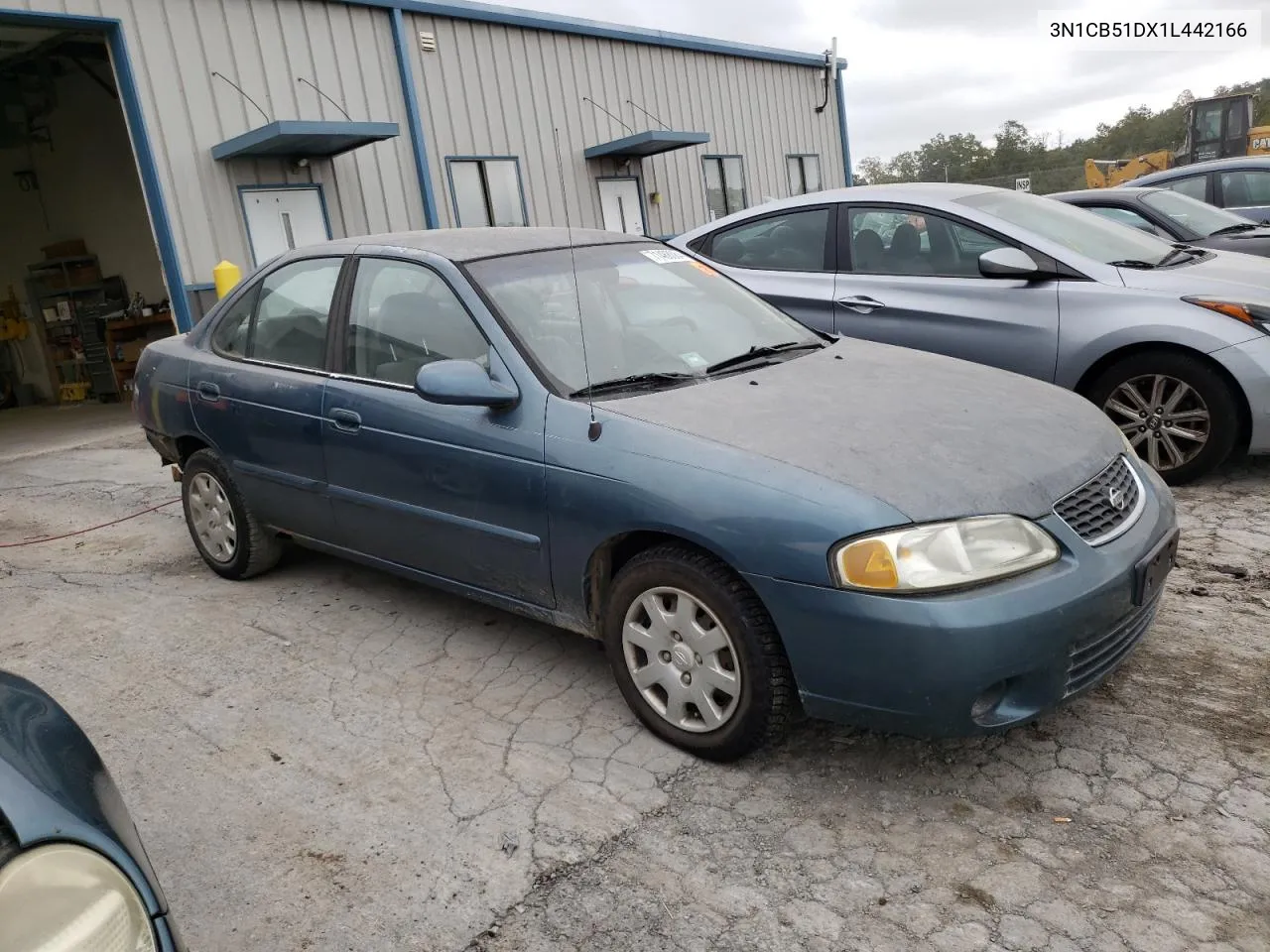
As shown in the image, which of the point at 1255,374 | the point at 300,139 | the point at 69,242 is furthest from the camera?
the point at 69,242

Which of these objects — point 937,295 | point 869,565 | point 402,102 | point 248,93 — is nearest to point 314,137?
point 248,93

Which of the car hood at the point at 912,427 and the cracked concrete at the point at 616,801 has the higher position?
the car hood at the point at 912,427

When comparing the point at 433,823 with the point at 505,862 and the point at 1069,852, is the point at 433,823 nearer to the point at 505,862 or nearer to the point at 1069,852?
the point at 505,862

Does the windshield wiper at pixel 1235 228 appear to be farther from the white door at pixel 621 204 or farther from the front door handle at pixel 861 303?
the white door at pixel 621 204

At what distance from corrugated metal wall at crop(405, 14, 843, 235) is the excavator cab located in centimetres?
964

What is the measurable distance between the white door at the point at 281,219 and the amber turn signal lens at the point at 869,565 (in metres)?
9.43

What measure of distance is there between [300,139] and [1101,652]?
9.72 m

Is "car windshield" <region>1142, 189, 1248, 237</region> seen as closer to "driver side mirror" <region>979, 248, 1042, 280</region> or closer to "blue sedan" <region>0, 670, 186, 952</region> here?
"driver side mirror" <region>979, 248, 1042, 280</region>

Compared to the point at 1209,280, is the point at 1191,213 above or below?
above

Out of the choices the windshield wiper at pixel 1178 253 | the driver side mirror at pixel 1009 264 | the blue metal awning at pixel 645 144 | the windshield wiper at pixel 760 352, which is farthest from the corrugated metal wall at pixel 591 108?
the windshield wiper at pixel 760 352

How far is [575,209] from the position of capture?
1448 centimetres

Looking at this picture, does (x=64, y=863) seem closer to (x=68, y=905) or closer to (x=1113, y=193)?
(x=68, y=905)

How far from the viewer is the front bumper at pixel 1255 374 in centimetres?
465

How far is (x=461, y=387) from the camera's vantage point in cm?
317
